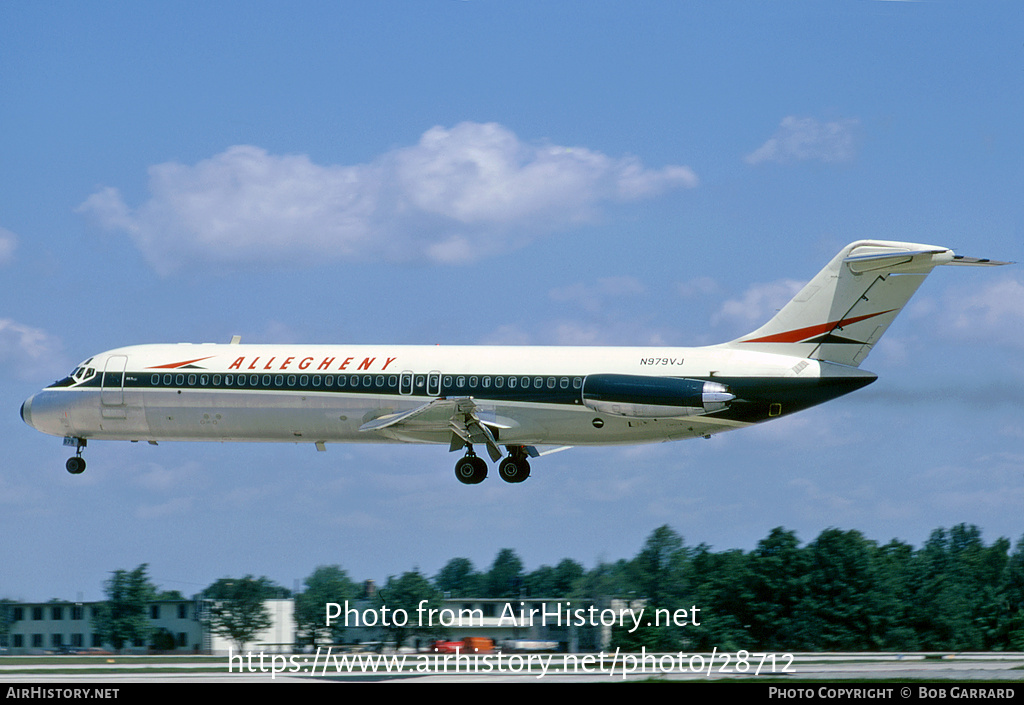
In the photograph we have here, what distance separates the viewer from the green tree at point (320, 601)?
49875mm

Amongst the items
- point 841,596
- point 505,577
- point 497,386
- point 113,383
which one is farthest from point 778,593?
point 113,383

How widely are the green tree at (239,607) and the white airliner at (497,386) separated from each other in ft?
34.6

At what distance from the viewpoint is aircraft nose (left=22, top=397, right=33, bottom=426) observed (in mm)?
43406

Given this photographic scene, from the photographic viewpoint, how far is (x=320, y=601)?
53.1 meters

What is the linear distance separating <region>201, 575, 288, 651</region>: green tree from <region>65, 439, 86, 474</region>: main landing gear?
8849 mm

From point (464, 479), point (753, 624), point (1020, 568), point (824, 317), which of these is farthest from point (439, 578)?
point (1020, 568)

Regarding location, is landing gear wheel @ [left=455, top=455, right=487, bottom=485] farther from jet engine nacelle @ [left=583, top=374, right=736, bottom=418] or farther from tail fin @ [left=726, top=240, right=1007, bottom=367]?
tail fin @ [left=726, top=240, right=1007, bottom=367]

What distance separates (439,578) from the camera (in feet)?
205

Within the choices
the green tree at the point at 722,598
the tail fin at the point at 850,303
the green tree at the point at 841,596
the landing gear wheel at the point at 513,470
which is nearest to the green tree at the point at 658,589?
the green tree at the point at 722,598

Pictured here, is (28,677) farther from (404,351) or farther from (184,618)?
(184,618)

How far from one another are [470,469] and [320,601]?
15664mm

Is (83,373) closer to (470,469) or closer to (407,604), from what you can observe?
(470,469)

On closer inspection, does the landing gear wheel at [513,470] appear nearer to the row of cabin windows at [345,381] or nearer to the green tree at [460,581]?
the row of cabin windows at [345,381]
